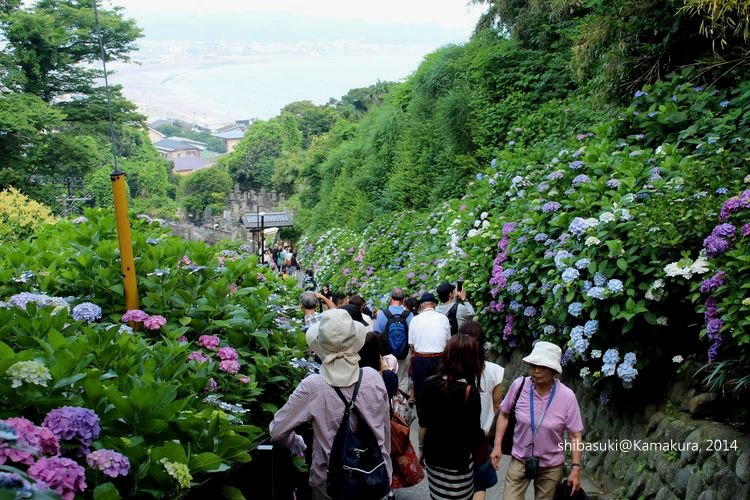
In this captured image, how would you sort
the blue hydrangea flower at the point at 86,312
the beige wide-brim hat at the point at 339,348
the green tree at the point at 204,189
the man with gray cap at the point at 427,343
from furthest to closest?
the green tree at the point at 204,189
the man with gray cap at the point at 427,343
the blue hydrangea flower at the point at 86,312
the beige wide-brim hat at the point at 339,348

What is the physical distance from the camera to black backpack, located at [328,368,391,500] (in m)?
3.82

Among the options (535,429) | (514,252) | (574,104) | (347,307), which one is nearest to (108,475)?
(535,429)

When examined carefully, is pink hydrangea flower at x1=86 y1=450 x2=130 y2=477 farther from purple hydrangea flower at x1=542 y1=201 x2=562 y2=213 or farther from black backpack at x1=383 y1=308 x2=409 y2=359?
purple hydrangea flower at x1=542 y1=201 x2=562 y2=213

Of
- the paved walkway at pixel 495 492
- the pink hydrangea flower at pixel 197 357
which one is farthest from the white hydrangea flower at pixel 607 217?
the pink hydrangea flower at pixel 197 357

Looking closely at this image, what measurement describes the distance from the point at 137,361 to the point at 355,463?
1.17 metres

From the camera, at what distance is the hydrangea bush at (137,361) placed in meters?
2.95

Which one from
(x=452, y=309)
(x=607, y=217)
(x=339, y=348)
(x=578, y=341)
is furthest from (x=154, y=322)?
(x=452, y=309)

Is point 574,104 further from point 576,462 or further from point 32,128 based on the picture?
point 32,128

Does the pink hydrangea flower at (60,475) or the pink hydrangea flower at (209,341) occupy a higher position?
the pink hydrangea flower at (60,475)

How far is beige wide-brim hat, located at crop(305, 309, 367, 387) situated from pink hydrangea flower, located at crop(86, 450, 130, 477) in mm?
1217

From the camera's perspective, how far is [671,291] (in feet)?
19.4

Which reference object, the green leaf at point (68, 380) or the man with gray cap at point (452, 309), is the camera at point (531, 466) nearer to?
the green leaf at point (68, 380)

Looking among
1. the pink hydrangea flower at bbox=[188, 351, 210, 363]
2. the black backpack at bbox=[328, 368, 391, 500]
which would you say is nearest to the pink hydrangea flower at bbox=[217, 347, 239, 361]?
the pink hydrangea flower at bbox=[188, 351, 210, 363]

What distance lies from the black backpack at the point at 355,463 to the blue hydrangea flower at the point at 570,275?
2.99m
